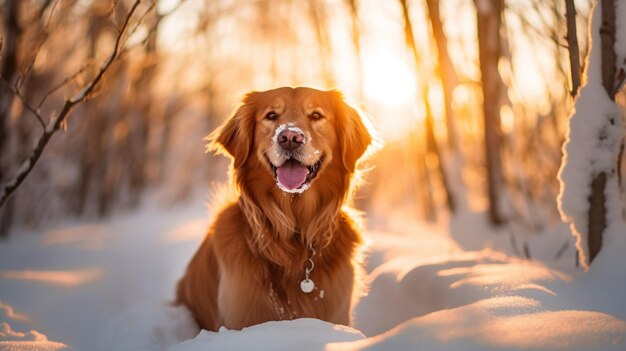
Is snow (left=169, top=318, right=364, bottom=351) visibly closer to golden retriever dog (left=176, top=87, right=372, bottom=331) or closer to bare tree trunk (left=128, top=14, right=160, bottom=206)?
golden retriever dog (left=176, top=87, right=372, bottom=331)

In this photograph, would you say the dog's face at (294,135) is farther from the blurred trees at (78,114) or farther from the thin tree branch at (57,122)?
the blurred trees at (78,114)

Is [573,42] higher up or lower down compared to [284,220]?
higher up

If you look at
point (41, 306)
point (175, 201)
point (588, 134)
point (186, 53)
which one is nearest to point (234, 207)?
point (41, 306)

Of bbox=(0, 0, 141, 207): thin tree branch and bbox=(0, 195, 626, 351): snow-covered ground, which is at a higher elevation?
bbox=(0, 0, 141, 207): thin tree branch

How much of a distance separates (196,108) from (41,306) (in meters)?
17.4

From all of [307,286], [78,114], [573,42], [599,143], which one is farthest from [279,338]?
[78,114]

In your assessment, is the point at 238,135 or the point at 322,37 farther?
the point at 322,37

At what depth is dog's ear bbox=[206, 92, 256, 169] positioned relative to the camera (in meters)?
3.08

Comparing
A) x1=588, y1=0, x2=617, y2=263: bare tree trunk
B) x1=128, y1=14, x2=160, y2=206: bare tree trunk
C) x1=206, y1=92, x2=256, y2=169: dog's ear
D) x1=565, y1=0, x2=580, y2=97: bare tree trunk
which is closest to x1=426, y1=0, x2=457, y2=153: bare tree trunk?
x1=565, y1=0, x2=580, y2=97: bare tree trunk

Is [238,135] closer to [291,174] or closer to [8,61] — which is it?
[291,174]

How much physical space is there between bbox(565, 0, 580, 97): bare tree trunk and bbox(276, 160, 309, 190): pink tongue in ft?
5.46

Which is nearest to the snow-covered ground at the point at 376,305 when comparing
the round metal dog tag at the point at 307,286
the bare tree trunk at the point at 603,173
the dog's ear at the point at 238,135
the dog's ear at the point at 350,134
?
the bare tree trunk at the point at 603,173

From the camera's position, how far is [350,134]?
3.21 meters

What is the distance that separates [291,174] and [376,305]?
4.52 ft
